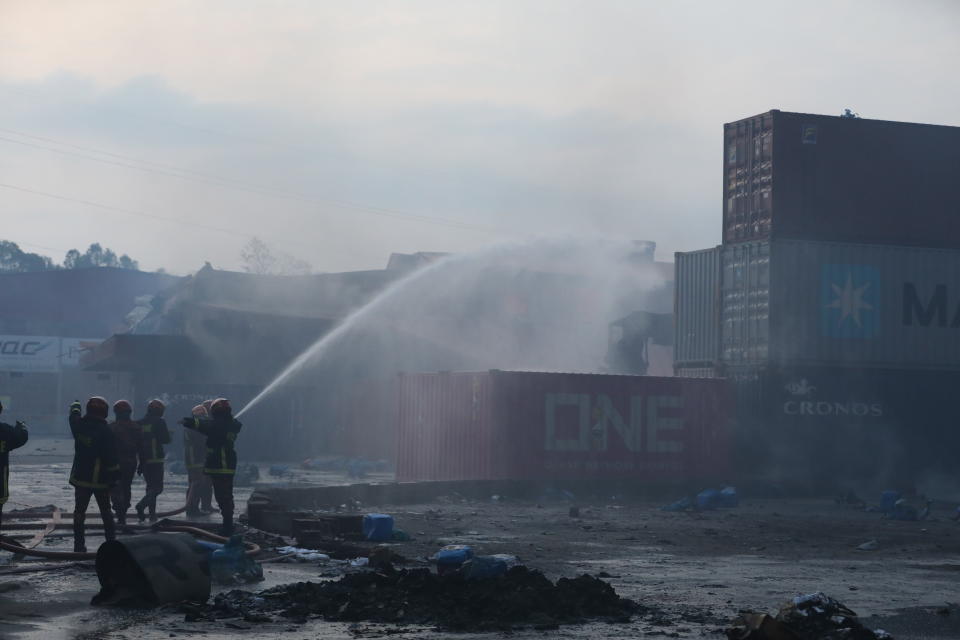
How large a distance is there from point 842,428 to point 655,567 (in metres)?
16.1

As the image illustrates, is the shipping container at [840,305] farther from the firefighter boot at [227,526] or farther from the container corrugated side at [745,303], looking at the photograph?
the firefighter boot at [227,526]

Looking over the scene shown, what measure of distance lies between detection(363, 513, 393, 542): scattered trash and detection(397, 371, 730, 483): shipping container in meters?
10.9

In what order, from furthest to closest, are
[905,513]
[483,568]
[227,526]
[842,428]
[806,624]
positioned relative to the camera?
[842,428]
[905,513]
[227,526]
[483,568]
[806,624]

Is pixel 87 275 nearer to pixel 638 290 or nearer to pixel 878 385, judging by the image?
pixel 638 290

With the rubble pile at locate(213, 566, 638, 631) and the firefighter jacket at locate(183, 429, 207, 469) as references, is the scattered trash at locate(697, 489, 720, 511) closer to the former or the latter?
the firefighter jacket at locate(183, 429, 207, 469)

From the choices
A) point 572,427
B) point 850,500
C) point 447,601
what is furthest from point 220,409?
point 850,500

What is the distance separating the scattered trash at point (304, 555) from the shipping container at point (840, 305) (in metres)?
16.4

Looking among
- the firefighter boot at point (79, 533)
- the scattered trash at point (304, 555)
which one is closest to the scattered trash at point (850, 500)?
the scattered trash at point (304, 555)

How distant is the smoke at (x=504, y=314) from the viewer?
49.2 meters

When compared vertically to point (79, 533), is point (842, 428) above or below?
above

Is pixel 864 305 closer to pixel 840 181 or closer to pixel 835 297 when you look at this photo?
pixel 835 297

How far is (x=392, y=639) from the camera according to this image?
8578mm

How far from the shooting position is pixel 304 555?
13.4 m

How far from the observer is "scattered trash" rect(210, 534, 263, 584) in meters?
11.3
